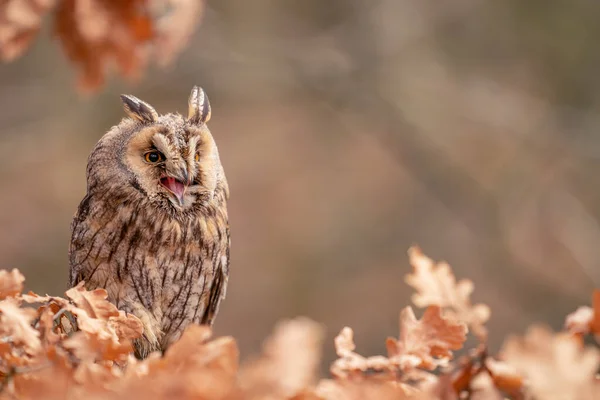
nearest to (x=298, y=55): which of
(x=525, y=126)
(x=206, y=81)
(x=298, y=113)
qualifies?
(x=206, y=81)

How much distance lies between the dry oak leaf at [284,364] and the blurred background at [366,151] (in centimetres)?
587

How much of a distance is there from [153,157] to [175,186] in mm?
74

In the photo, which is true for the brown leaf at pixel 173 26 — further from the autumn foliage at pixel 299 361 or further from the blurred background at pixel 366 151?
the blurred background at pixel 366 151

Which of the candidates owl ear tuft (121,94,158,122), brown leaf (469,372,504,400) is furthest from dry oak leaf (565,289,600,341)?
owl ear tuft (121,94,158,122)

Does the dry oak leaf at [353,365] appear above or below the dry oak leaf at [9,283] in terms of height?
below

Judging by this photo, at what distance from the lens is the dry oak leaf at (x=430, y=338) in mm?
845

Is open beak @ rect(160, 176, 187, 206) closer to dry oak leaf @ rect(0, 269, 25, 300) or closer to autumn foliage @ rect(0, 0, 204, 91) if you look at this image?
autumn foliage @ rect(0, 0, 204, 91)

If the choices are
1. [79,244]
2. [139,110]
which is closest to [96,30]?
[139,110]

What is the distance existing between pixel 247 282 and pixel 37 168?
2458 mm

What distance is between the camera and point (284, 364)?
62cm

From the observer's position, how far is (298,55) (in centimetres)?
705

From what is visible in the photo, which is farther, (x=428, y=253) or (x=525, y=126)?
(x=428, y=253)

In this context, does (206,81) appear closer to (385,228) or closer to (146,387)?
(385,228)

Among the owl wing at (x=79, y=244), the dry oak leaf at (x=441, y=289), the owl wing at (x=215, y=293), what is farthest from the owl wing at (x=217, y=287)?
the dry oak leaf at (x=441, y=289)
